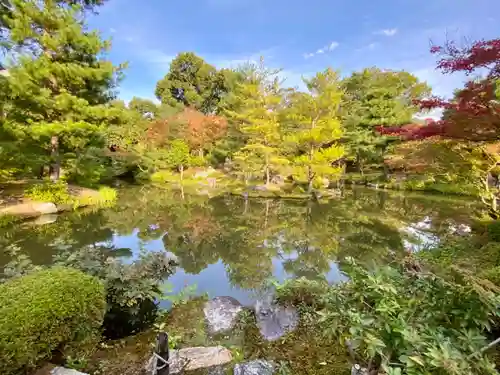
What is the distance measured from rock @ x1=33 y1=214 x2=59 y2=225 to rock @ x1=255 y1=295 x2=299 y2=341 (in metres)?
6.82

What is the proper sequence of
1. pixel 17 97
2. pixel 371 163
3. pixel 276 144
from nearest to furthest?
pixel 17 97 → pixel 276 144 → pixel 371 163

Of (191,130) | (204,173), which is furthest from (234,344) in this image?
(191,130)

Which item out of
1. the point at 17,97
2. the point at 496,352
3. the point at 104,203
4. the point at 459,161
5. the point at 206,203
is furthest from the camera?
the point at 206,203

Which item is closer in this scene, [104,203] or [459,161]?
[459,161]

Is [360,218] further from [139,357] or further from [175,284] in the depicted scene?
[139,357]

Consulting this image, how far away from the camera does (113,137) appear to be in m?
18.9

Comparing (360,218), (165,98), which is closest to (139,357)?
(360,218)

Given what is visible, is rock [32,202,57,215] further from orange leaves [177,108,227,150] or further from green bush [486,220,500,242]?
orange leaves [177,108,227,150]

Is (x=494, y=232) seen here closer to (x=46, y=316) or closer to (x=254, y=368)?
(x=254, y=368)

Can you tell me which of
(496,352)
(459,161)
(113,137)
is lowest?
(496,352)

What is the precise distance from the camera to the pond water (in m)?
4.44

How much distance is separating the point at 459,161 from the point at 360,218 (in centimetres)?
316

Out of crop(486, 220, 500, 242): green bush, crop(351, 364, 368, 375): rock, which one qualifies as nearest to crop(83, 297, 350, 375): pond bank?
crop(351, 364, 368, 375): rock

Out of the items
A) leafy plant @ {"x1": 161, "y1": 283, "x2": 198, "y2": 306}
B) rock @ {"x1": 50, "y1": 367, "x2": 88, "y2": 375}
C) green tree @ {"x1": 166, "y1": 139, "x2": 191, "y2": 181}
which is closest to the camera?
rock @ {"x1": 50, "y1": 367, "x2": 88, "y2": 375}
